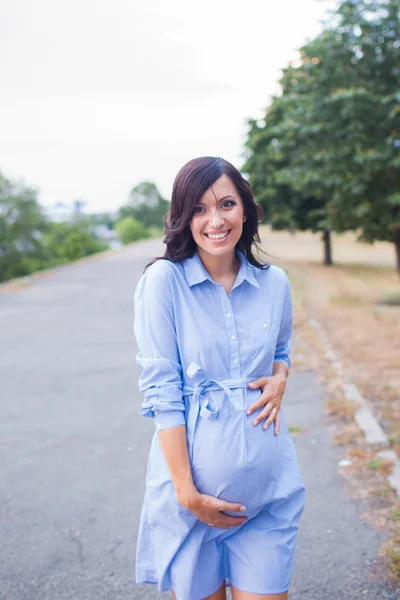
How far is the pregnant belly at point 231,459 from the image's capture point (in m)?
2.02

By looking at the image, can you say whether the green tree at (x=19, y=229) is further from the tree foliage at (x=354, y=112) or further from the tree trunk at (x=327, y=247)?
the tree foliage at (x=354, y=112)

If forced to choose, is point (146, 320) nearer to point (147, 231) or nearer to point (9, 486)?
point (9, 486)

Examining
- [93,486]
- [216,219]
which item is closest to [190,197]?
[216,219]

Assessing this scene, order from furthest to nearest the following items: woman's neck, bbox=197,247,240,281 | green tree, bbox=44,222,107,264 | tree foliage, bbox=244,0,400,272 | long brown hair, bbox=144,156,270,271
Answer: green tree, bbox=44,222,107,264 → tree foliage, bbox=244,0,400,272 → woman's neck, bbox=197,247,240,281 → long brown hair, bbox=144,156,270,271

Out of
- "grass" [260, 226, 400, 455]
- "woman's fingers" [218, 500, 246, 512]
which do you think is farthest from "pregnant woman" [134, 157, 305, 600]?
"grass" [260, 226, 400, 455]

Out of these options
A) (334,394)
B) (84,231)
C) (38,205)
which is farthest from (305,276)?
(84,231)

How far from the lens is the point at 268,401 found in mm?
2127

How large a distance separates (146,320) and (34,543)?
7.41ft

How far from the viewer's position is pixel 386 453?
15.6ft

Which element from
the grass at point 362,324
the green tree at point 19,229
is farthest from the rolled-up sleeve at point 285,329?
the green tree at point 19,229

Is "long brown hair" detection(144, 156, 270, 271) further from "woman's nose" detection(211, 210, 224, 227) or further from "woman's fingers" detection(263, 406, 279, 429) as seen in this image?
"woman's fingers" detection(263, 406, 279, 429)

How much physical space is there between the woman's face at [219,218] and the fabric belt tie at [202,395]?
0.42 meters

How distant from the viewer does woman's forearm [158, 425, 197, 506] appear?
6.54 ft

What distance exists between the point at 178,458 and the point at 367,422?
381 centimetres
